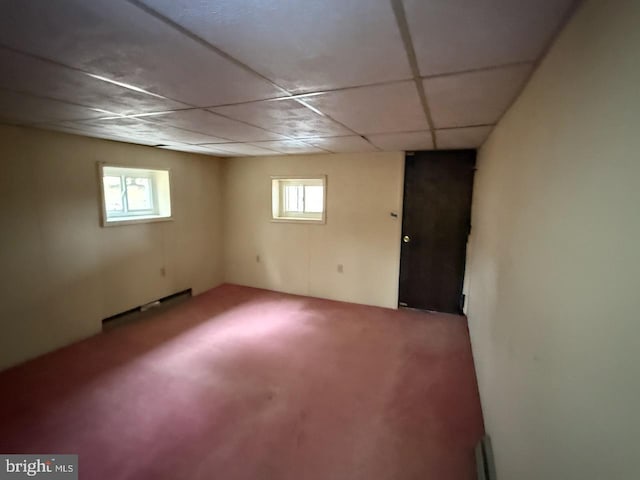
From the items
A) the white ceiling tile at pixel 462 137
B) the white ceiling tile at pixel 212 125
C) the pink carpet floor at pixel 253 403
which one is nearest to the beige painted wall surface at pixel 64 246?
the pink carpet floor at pixel 253 403

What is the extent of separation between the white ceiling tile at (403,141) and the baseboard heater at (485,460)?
7.76ft

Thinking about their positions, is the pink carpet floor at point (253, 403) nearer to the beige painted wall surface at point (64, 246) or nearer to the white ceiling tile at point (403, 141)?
the beige painted wall surface at point (64, 246)

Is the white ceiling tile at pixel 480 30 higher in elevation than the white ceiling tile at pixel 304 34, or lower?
higher

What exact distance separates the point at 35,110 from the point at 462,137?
3509mm

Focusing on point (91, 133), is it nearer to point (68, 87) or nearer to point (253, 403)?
point (68, 87)

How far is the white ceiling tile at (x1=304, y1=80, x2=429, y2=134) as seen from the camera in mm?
1595

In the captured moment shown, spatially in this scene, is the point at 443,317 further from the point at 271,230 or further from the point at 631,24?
the point at 631,24

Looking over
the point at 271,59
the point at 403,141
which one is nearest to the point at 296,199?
the point at 403,141

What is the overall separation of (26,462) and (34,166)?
7.99 ft

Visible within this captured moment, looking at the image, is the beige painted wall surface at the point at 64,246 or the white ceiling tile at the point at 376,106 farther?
the beige painted wall surface at the point at 64,246

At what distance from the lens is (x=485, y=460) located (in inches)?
67.9

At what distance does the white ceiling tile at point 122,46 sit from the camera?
925 millimetres

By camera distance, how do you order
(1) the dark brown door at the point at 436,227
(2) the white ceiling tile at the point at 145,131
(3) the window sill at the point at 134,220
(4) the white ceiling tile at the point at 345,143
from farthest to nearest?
(1) the dark brown door at the point at 436,227, (3) the window sill at the point at 134,220, (4) the white ceiling tile at the point at 345,143, (2) the white ceiling tile at the point at 145,131

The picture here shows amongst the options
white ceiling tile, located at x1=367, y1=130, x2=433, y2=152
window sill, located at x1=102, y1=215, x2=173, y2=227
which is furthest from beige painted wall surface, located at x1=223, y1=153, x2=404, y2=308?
window sill, located at x1=102, y1=215, x2=173, y2=227
